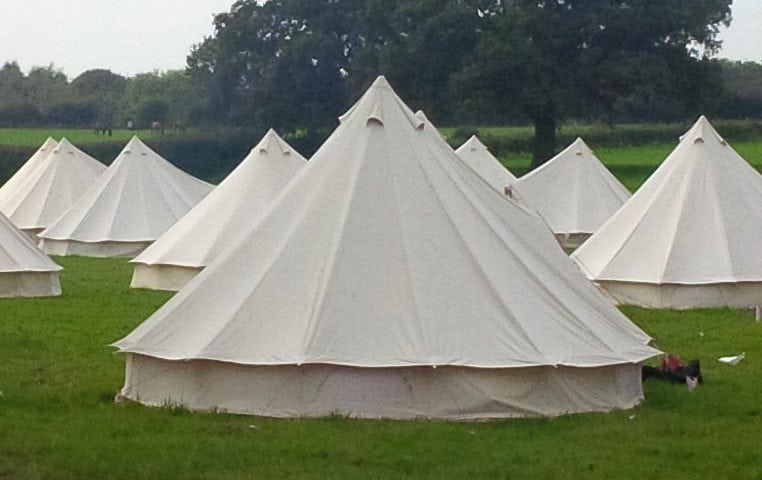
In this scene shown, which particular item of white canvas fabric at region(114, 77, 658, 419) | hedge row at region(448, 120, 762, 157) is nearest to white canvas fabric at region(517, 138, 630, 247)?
white canvas fabric at region(114, 77, 658, 419)

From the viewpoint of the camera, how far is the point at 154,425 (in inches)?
495

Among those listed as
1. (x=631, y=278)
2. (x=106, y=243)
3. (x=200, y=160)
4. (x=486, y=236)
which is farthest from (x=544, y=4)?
(x=486, y=236)

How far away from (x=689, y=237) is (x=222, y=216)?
28.4 ft

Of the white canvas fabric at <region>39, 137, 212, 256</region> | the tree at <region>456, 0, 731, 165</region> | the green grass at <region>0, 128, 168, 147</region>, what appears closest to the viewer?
the white canvas fabric at <region>39, 137, 212, 256</region>

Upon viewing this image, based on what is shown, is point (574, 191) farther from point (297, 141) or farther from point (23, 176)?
point (297, 141)

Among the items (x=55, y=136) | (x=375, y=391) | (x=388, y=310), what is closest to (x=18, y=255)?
(x=388, y=310)

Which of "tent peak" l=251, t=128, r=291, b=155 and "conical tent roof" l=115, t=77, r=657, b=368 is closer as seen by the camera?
"conical tent roof" l=115, t=77, r=657, b=368

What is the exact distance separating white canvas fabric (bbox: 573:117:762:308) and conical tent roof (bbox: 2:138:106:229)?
22423mm

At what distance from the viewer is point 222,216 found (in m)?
28.1

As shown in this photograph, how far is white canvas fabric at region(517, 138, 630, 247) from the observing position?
130 ft

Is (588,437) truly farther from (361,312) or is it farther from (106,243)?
(106,243)

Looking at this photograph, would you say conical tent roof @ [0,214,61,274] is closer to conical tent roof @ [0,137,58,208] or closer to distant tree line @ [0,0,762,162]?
conical tent roof @ [0,137,58,208]

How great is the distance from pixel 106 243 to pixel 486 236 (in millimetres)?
24911

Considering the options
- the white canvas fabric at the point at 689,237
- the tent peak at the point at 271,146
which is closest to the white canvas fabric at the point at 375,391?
the white canvas fabric at the point at 689,237
